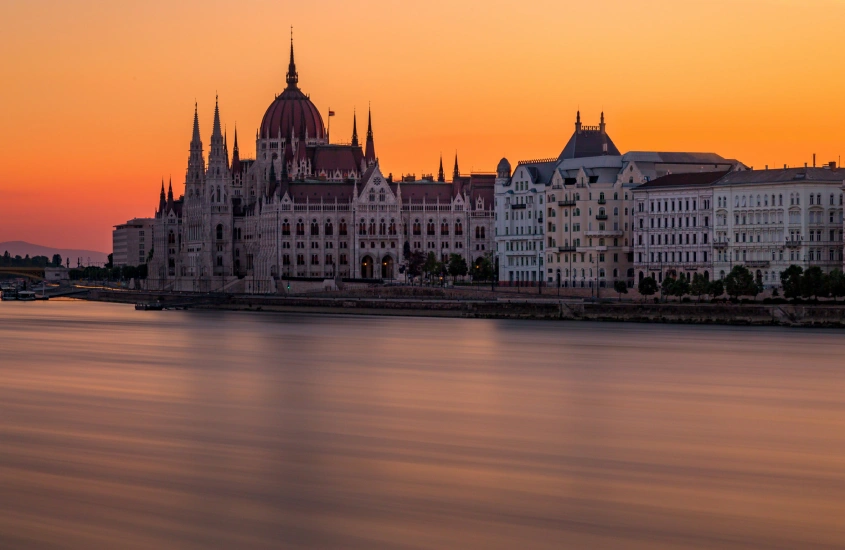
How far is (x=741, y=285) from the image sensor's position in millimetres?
88500

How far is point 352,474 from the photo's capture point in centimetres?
3341

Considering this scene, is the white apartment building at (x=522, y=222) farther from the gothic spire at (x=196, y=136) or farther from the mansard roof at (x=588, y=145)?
the gothic spire at (x=196, y=136)

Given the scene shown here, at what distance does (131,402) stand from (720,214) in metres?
62.8

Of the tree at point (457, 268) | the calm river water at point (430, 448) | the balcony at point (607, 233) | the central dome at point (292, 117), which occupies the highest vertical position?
the central dome at point (292, 117)

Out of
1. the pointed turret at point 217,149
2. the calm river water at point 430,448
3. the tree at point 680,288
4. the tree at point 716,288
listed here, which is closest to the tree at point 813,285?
the tree at point 716,288

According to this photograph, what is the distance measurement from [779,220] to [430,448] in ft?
215

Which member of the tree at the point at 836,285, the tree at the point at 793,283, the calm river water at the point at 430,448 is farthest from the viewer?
the tree at the point at 793,283

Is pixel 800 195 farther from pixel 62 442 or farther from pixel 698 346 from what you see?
pixel 62 442

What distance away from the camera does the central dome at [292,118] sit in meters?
195

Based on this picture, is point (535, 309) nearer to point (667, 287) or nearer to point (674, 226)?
point (667, 287)

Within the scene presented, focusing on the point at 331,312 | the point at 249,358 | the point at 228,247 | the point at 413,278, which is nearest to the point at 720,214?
the point at 331,312

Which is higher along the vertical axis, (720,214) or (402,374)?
(720,214)

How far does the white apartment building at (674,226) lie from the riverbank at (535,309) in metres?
9.56

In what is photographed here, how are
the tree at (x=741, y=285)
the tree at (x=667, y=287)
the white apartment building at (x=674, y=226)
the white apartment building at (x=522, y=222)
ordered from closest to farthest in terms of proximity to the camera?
the tree at (x=741, y=285) → the tree at (x=667, y=287) → the white apartment building at (x=674, y=226) → the white apartment building at (x=522, y=222)
